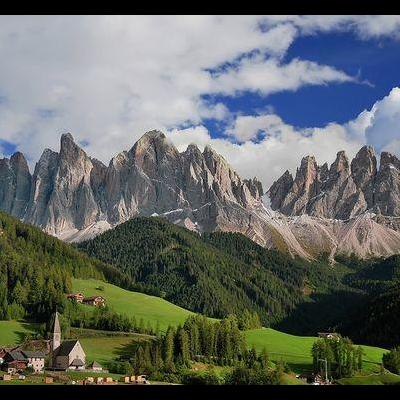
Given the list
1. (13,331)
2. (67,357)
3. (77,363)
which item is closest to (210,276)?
(13,331)

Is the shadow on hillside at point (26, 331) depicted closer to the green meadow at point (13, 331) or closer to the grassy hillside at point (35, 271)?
the green meadow at point (13, 331)

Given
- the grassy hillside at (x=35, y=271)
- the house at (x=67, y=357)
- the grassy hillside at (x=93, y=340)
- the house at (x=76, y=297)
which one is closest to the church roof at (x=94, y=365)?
the house at (x=67, y=357)

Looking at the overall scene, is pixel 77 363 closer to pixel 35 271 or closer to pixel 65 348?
Answer: pixel 65 348

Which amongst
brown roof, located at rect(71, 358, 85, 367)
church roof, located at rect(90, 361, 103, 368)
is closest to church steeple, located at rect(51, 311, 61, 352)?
brown roof, located at rect(71, 358, 85, 367)

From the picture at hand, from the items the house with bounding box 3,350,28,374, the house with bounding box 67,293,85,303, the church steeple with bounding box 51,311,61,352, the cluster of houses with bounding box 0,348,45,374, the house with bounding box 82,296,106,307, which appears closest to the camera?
the house with bounding box 3,350,28,374

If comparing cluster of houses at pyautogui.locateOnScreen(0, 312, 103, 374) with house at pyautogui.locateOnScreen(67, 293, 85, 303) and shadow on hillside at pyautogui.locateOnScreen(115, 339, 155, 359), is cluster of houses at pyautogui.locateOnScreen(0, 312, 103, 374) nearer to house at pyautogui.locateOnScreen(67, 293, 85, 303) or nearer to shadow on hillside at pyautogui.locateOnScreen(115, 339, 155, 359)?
shadow on hillside at pyautogui.locateOnScreen(115, 339, 155, 359)
